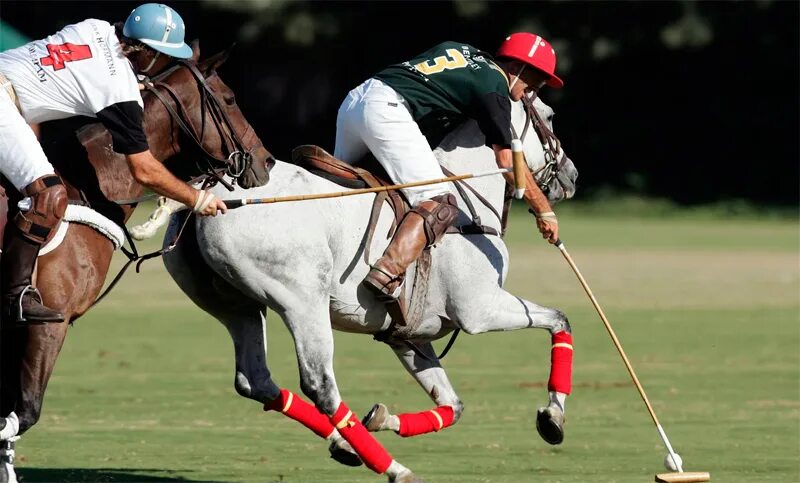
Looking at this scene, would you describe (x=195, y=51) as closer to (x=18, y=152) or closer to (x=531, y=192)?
(x=18, y=152)

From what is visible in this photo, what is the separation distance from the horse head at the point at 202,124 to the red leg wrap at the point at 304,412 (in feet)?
4.34

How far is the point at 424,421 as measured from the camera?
848 centimetres

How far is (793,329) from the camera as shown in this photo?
54.2 feet

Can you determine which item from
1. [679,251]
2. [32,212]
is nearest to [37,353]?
[32,212]

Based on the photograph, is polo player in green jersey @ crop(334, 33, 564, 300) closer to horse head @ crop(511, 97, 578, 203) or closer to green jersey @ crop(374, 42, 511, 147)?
green jersey @ crop(374, 42, 511, 147)

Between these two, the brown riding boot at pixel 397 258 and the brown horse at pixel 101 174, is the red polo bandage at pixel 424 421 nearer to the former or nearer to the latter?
the brown riding boot at pixel 397 258

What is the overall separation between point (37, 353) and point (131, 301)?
1264cm

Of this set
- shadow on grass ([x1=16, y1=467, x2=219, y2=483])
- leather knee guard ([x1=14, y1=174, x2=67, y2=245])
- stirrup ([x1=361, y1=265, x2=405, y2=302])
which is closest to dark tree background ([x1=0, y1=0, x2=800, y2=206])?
shadow on grass ([x1=16, y1=467, x2=219, y2=483])

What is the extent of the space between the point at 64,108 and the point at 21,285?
89 cm

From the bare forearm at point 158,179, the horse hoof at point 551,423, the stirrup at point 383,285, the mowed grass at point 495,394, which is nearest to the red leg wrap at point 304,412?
the mowed grass at point 495,394

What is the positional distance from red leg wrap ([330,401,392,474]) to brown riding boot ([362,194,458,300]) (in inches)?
26.4

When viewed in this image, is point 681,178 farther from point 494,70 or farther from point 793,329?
point 494,70

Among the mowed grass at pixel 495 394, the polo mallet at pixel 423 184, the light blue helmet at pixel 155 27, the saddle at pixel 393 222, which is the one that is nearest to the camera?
the light blue helmet at pixel 155 27

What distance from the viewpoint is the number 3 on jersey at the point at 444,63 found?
A: 8.27 m
